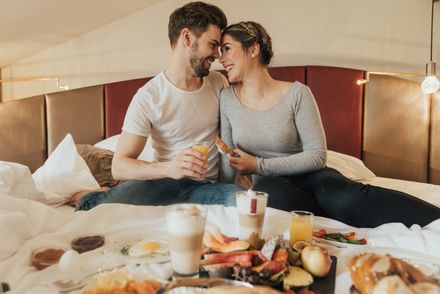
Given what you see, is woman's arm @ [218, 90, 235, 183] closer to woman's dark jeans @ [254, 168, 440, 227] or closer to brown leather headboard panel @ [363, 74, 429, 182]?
woman's dark jeans @ [254, 168, 440, 227]

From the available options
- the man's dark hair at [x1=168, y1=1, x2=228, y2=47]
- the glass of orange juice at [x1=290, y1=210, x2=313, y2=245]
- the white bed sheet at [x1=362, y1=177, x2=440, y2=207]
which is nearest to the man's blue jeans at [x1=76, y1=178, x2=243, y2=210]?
the glass of orange juice at [x1=290, y1=210, x2=313, y2=245]

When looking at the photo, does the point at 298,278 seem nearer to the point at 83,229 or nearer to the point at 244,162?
the point at 83,229

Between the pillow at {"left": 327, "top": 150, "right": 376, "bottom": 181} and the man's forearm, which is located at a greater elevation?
the man's forearm

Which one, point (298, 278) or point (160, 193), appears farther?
point (160, 193)

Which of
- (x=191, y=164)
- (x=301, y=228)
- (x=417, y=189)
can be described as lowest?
(x=417, y=189)

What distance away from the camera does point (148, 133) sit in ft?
6.31

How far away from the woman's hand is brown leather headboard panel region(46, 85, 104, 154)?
1611 millimetres

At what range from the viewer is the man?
1748 mm

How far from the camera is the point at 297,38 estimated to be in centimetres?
292

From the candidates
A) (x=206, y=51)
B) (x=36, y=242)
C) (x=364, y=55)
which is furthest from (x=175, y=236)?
(x=364, y=55)

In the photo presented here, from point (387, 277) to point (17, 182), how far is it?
4.87 feet

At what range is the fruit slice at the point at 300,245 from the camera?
3.35 feet

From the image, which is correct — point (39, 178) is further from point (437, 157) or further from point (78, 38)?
point (437, 157)

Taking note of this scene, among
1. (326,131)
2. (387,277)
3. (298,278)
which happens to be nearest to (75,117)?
(326,131)
